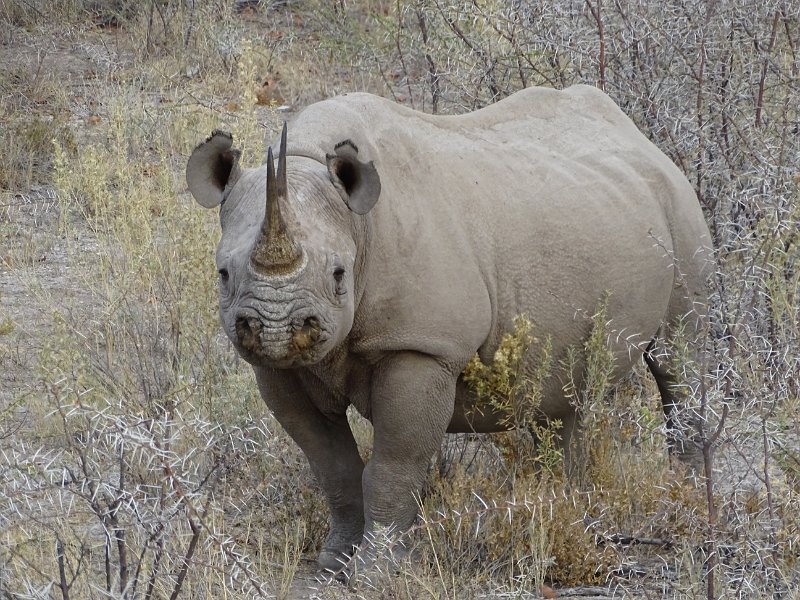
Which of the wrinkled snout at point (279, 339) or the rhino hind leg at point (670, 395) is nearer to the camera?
the wrinkled snout at point (279, 339)

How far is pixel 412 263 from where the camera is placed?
500 centimetres

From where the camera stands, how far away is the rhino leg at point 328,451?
206 inches

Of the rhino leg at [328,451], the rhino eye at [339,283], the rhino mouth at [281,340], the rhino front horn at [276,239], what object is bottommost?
the rhino leg at [328,451]

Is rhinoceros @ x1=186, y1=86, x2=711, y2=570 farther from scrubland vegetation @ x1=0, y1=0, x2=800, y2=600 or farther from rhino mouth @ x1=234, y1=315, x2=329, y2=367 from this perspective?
scrubland vegetation @ x1=0, y1=0, x2=800, y2=600

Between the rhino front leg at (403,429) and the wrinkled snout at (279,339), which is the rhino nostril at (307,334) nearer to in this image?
the wrinkled snout at (279,339)

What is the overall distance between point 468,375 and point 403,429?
35cm

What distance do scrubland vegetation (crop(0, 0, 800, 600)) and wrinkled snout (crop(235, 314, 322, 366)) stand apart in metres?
0.30

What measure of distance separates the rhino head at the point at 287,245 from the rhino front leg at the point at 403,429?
410 millimetres

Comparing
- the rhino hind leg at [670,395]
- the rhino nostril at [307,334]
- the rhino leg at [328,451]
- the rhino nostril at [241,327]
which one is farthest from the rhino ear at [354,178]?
the rhino hind leg at [670,395]

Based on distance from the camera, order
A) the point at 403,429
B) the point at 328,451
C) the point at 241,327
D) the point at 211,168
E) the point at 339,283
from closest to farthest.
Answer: the point at 241,327, the point at 339,283, the point at 211,168, the point at 403,429, the point at 328,451

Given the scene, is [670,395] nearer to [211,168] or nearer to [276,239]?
[211,168]

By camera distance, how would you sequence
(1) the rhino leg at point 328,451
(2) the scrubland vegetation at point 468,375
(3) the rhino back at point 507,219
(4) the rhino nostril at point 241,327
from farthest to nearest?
1. (1) the rhino leg at point 328,451
2. (3) the rhino back at point 507,219
3. (2) the scrubland vegetation at point 468,375
4. (4) the rhino nostril at point 241,327

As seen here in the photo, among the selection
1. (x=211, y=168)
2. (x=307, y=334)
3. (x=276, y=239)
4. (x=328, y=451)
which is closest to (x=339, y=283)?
(x=307, y=334)

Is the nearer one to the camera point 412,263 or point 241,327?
point 241,327
